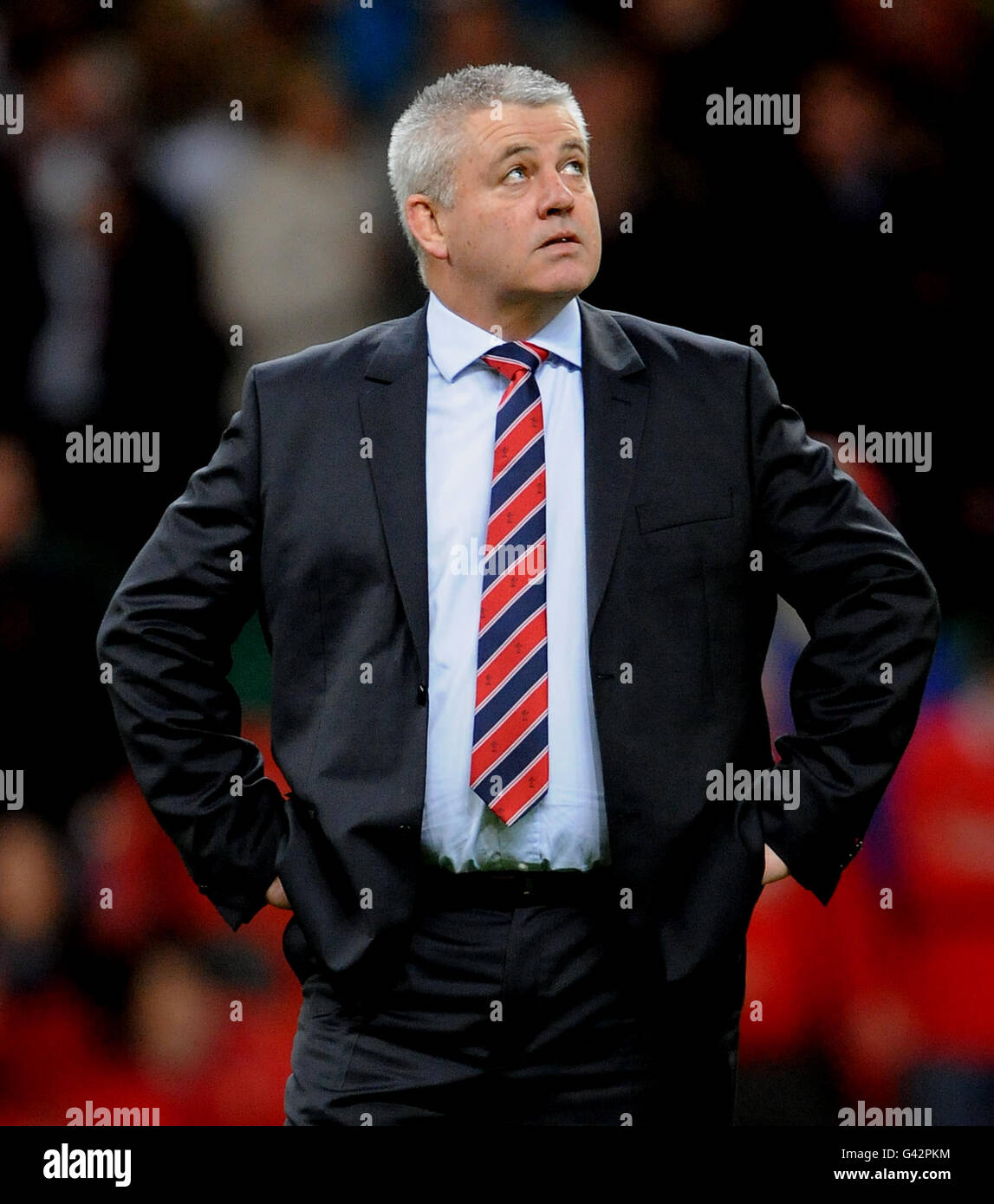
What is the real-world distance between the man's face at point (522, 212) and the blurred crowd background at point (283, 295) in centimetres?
103

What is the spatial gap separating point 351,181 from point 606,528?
1.52 metres

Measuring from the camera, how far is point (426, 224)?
212 cm

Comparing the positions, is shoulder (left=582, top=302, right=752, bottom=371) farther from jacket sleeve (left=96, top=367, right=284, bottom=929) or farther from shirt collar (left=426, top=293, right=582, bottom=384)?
jacket sleeve (left=96, top=367, right=284, bottom=929)

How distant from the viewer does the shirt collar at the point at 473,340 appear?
6.63 ft

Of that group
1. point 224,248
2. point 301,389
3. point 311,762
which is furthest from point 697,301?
point 311,762

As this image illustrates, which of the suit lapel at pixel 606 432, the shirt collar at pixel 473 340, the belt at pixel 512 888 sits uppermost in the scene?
the shirt collar at pixel 473 340

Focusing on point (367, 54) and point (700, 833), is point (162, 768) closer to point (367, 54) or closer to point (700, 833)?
point (700, 833)

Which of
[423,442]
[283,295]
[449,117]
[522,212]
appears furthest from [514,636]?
[283,295]

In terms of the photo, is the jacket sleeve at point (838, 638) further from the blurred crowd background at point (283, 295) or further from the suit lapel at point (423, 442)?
the blurred crowd background at point (283, 295)

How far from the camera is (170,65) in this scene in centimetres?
339

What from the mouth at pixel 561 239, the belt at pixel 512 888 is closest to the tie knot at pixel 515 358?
Result: the mouth at pixel 561 239

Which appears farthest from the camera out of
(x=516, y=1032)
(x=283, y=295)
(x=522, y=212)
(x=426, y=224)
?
(x=283, y=295)

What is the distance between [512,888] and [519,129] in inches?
33.4

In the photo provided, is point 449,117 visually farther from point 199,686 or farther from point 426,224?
point 199,686
